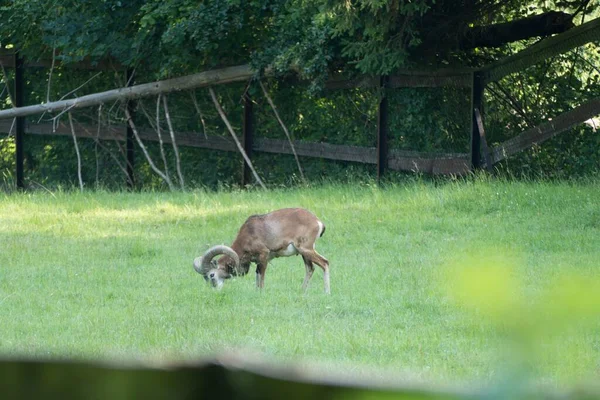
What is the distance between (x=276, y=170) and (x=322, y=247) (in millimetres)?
8831

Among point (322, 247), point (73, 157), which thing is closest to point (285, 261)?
point (322, 247)

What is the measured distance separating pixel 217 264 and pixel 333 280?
1300mm

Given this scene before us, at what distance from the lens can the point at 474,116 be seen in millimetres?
17391

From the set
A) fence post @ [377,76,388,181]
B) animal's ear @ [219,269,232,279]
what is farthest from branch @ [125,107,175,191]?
animal's ear @ [219,269,232,279]

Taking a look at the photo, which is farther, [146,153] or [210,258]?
[146,153]

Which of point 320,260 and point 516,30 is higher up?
point 516,30

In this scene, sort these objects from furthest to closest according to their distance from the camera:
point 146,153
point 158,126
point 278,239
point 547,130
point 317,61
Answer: point 146,153 < point 158,126 < point 317,61 < point 547,130 < point 278,239

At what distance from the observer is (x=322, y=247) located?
12.6 meters

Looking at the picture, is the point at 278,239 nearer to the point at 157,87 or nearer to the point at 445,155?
the point at 445,155

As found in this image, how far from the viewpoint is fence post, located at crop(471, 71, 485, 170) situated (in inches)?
680

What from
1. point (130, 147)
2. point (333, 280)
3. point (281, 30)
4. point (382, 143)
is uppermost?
point (281, 30)

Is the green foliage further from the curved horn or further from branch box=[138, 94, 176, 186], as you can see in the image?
the curved horn

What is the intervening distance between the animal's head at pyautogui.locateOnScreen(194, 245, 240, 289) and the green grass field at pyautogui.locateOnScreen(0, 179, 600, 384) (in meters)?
0.17

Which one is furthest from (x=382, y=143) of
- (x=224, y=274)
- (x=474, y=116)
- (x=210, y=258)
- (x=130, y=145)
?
(x=210, y=258)
